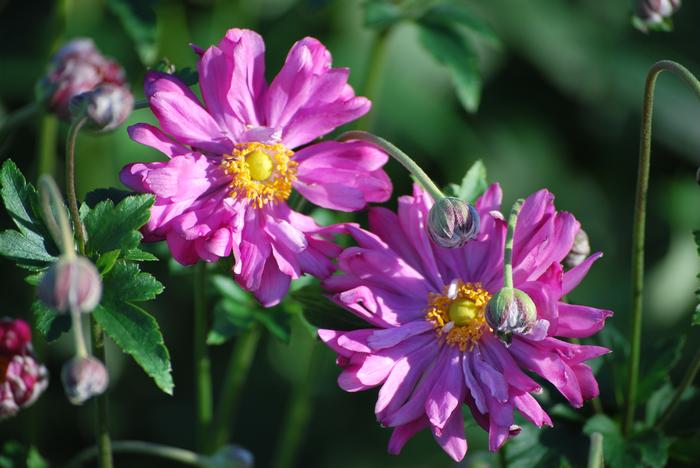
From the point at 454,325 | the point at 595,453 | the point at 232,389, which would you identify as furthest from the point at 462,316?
the point at 232,389

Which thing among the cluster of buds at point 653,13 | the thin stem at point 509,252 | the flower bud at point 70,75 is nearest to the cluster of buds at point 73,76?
the flower bud at point 70,75

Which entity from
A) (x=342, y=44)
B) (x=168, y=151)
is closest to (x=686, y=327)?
(x=342, y=44)

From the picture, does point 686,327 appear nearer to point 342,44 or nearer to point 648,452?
point 342,44

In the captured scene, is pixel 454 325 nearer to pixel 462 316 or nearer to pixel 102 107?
pixel 462 316

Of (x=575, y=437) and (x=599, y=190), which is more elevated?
(x=575, y=437)

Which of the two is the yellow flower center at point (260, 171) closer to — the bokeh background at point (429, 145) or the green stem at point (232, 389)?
the green stem at point (232, 389)

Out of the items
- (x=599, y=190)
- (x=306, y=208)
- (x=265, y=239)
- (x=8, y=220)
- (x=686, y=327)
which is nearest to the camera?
(x=265, y=239)

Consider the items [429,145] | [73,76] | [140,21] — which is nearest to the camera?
[73,76]
